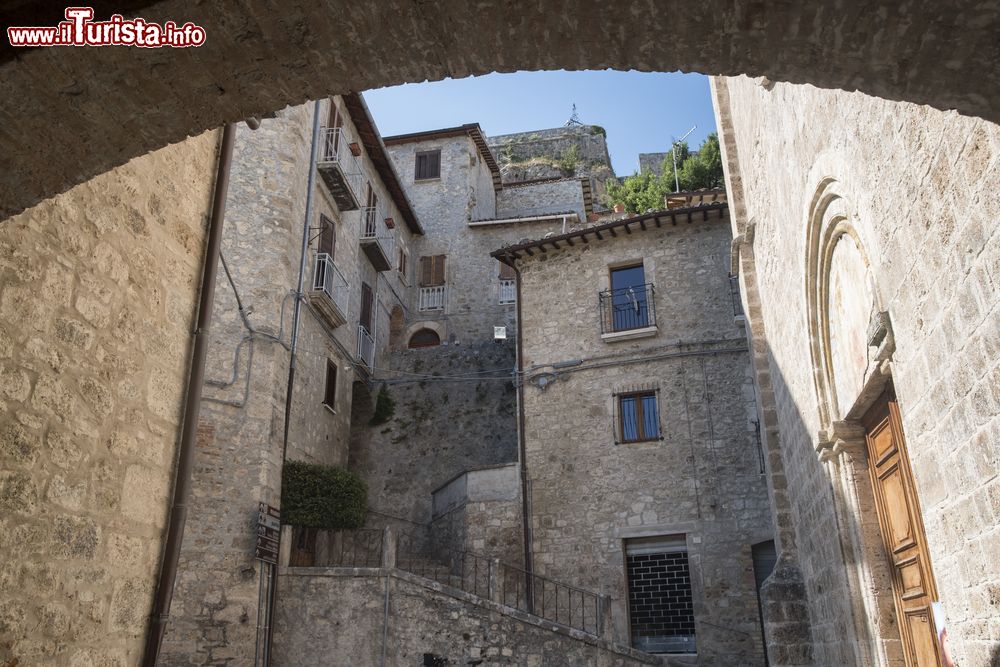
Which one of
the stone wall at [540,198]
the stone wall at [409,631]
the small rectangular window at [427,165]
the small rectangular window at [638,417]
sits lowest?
the stone wall at [409,631]

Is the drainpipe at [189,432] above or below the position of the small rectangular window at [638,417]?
below

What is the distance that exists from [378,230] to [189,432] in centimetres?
1717

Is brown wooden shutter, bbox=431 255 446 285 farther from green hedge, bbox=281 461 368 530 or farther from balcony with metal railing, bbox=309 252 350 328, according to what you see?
green hedge, bbox=281 461 368 530

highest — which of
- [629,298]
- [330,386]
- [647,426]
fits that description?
[629,298]

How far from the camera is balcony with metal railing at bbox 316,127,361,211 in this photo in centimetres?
1783

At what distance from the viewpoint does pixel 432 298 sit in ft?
84.7

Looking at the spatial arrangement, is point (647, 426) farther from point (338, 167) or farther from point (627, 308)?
point (338, 167)

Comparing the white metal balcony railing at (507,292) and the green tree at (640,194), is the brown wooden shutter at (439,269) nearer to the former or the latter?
the white metal balcony railing at (507,292)

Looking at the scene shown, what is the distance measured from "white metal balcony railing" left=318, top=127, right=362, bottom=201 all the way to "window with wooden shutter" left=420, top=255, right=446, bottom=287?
19.5 feet

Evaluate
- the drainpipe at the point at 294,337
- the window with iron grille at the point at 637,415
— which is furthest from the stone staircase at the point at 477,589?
the window with iron grille at the point at 637,415

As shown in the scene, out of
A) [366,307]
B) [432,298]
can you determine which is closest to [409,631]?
[366,307]

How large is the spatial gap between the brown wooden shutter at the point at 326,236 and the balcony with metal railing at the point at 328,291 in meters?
0.29

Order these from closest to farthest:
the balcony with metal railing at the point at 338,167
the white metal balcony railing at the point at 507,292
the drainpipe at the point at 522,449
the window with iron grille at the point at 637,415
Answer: the drainpipe at the point at 522,449
the window with iron grille at the point at 637,415
the balcony with metal railing at the point at 338,167
the white metal balcony railing at the point at 507,292

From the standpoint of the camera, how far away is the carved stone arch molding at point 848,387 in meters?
5.86
